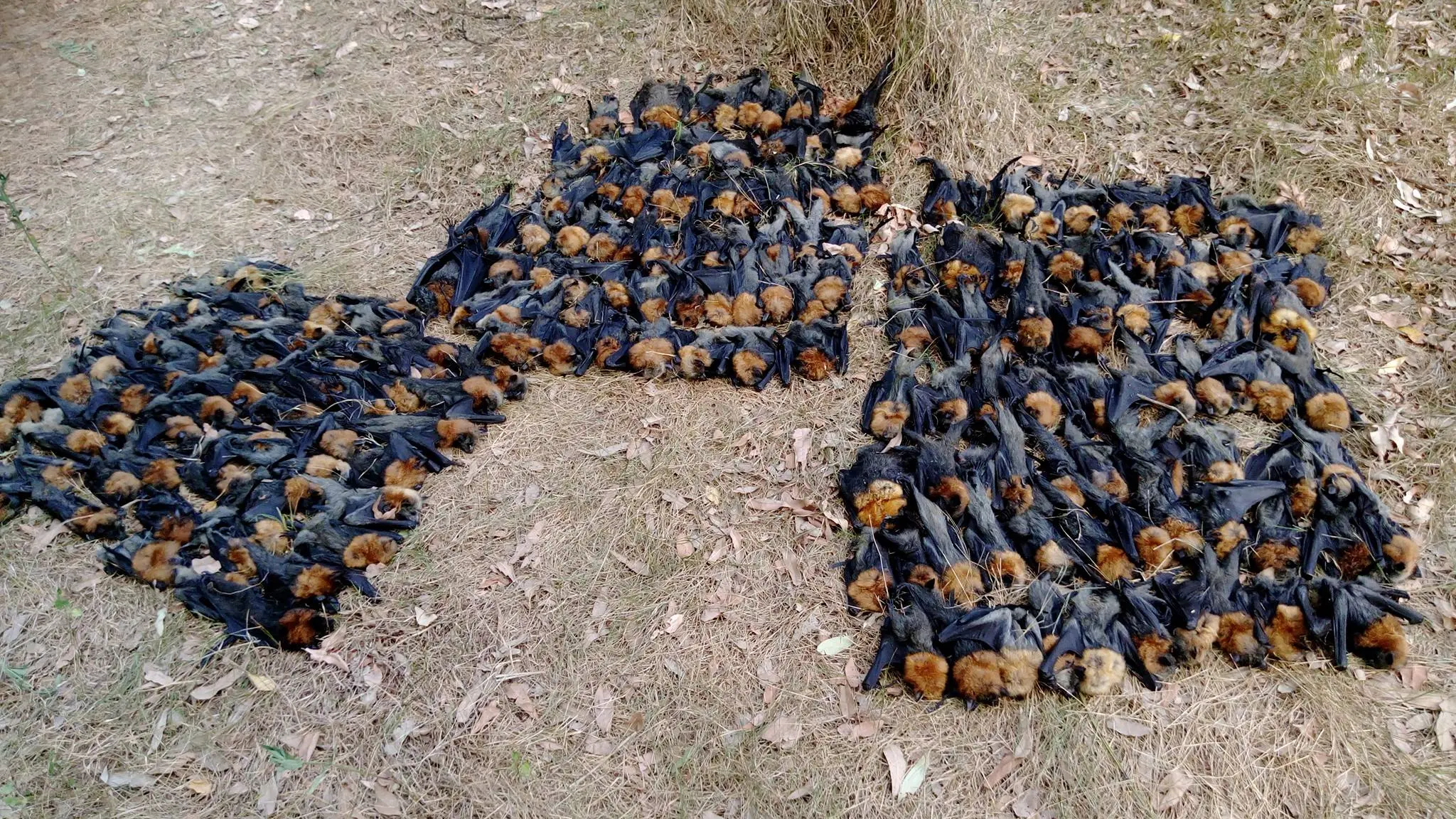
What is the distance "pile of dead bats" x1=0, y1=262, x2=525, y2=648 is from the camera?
12.3 feet

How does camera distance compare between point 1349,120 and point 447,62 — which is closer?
point 1349,120

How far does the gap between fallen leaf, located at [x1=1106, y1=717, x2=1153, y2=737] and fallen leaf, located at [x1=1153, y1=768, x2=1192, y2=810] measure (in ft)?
0.53

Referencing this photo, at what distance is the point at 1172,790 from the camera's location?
312cm

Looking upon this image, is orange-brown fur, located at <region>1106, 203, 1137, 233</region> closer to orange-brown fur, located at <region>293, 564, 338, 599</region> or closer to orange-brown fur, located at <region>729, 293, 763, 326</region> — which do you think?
orange-brown fur, located at <region>729, 293, 763, 326</region>

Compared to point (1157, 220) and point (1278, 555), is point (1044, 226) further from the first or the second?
point (1278, 555)

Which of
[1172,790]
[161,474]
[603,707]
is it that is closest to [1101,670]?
[1172,790]

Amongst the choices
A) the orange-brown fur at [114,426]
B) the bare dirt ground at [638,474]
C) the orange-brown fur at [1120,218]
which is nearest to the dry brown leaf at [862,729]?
the bare dirt ground at [638,474]

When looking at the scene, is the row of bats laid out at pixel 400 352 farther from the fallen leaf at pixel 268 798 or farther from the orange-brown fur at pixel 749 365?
the fallen leaf at pixel 268 798

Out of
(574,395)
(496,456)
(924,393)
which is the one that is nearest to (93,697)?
(496,456)

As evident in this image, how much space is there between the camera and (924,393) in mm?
4266

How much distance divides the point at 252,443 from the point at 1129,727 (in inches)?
173

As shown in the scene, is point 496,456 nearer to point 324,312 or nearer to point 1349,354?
point 324,312

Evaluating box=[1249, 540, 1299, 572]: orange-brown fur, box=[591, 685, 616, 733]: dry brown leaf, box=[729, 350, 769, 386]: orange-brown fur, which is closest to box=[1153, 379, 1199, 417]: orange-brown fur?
box=[1249, 540, 1299, 572]: orange-brown fur

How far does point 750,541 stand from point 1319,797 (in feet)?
8.19
